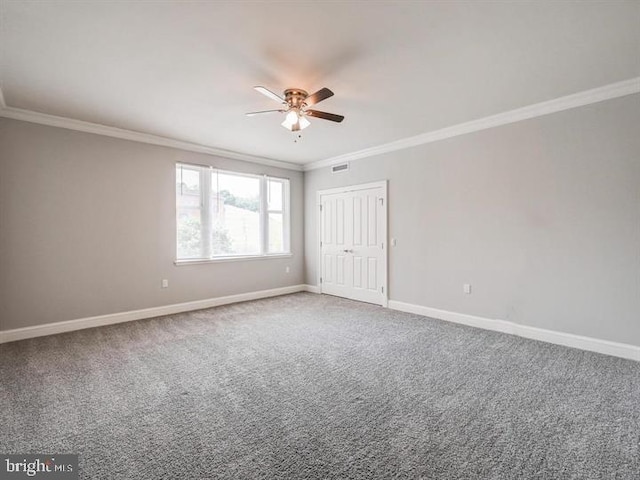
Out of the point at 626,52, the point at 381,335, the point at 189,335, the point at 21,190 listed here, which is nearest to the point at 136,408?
the point at 189,335

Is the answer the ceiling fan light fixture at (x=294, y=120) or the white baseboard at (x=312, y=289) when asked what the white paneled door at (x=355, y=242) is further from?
the ceiling fan light fixture at (x=294, y=120)

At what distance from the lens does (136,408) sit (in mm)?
2260

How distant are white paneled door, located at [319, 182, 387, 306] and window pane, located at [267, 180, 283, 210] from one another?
88 cm

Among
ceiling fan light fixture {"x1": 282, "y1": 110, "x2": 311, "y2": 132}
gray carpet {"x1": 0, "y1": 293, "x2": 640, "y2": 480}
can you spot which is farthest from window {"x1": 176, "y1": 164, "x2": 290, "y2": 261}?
ceiling fan light fixture {"x1": 282, "y1": 110, "x2": 311, "y2": 132}

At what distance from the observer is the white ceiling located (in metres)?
2.06

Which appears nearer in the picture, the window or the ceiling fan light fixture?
the ceiling fan light fixture

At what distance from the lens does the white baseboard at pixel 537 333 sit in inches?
124

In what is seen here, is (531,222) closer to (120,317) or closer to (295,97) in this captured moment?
(295,97)

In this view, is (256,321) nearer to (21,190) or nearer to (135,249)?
(135,249)

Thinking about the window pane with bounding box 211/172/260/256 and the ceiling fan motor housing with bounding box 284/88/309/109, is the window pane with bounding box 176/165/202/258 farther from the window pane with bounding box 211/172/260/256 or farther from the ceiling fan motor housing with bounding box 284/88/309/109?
the ceiling fan motor housing with bounding box 284/88/309/109

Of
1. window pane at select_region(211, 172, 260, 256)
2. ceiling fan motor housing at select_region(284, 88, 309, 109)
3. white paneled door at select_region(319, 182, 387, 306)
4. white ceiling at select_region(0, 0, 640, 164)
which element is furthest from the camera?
window pane at select_region(211, 172, 260, 256)

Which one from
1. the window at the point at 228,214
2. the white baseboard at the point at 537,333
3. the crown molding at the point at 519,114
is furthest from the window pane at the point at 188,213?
the white baseboard at the point at 537,333

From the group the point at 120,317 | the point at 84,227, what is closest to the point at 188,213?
the point at 84,227

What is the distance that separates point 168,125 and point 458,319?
4917 mm
